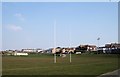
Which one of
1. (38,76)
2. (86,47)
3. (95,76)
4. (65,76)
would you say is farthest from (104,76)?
(86,47)

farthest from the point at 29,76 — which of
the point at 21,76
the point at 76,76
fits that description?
the point at 76,76

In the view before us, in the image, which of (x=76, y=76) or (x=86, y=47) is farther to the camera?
→ (x=86, y=47)

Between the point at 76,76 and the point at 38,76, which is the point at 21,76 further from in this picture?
the point at 76,76

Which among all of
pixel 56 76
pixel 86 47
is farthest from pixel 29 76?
pixel 86 47

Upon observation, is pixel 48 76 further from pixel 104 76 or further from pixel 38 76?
pixel 104 76

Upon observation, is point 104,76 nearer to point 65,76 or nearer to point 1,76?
point 65,76

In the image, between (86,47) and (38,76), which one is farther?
(86,47)

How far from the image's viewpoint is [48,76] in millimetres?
20672

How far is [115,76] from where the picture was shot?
67.5 feet

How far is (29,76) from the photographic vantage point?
67.2 ft

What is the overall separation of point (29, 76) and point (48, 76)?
131 centimetres

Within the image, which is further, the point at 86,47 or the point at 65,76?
the point at 86,47

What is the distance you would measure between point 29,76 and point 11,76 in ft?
4.01

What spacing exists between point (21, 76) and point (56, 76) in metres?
2.40
